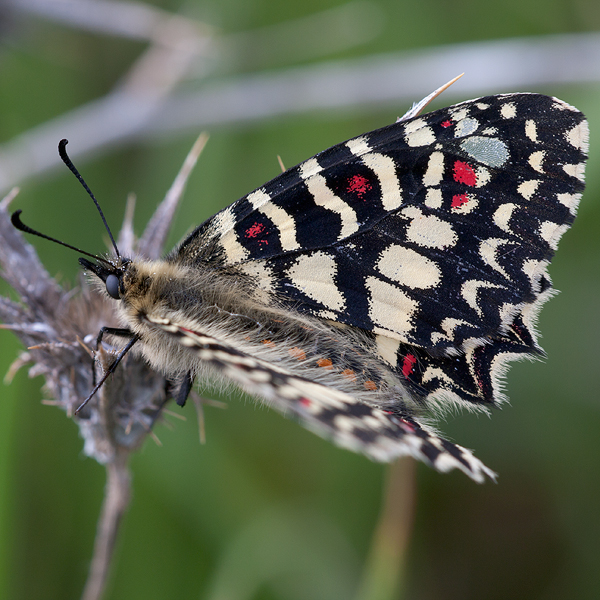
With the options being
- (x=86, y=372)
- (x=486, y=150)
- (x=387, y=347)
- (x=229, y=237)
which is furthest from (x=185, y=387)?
(x=486, y=150)

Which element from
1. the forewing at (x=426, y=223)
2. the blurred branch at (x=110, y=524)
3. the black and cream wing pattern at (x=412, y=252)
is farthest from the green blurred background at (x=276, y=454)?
the forewing at (x=426, y=223)

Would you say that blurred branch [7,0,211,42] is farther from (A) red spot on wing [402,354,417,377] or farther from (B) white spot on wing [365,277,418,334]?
(A) red spot on wing [402,354,417,377]

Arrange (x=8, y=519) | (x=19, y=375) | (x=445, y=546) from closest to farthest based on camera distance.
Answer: (x=8, y=519), (x=19, y=375), (x=445, y=546)

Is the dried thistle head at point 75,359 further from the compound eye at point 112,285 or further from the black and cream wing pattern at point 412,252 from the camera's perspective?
the black and cream wing pattern at point 412,252

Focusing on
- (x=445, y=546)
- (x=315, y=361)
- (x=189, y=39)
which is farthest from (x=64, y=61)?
(x=445, y=546)

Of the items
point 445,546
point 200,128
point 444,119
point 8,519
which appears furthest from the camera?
point 200,128

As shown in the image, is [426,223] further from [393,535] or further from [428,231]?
[393,535]

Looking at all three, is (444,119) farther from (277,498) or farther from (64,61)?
(64,61)
